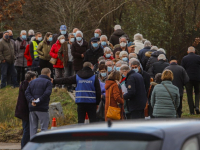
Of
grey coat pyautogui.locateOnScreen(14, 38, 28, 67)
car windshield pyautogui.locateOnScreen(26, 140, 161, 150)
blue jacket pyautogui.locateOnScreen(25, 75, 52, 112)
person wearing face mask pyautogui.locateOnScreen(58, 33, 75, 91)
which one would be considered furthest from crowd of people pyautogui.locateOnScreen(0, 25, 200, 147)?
car windshield pyautogui.locateOnScreen(26, 140, 161, 150)

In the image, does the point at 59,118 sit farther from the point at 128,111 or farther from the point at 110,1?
the point at 110,1

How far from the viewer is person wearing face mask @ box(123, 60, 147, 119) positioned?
10.8 meters

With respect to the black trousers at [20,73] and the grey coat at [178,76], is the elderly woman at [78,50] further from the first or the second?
the black trousers at [20,73]

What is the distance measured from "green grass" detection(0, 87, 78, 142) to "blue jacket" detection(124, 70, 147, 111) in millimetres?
3646

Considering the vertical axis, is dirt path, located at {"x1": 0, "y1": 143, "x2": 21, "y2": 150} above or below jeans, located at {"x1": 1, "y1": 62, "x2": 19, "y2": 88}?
below

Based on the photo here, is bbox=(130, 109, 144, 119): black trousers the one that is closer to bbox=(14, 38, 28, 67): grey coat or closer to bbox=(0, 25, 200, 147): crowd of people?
bbox=(0, 25, 200, 147): crowd of people

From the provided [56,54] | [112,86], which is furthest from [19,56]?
[112,86]

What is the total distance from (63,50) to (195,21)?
43.5 ft

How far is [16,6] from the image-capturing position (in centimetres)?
3084

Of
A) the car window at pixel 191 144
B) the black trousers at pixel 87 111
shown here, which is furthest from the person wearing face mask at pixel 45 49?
the car window at pixel 191 144

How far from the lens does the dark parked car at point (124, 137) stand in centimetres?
361

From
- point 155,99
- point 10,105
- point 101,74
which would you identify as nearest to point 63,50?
point 10,105

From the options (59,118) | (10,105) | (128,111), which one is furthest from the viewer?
(10,105)

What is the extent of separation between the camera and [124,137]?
368cm
